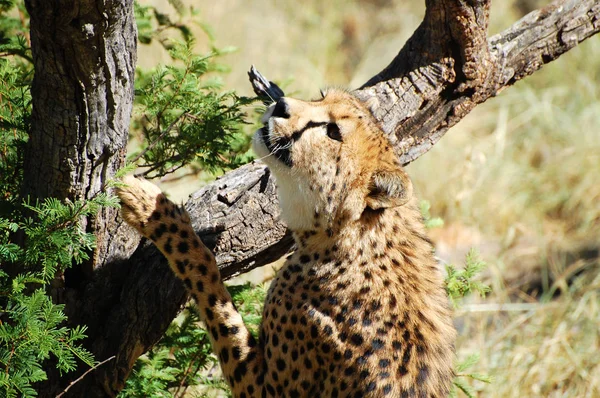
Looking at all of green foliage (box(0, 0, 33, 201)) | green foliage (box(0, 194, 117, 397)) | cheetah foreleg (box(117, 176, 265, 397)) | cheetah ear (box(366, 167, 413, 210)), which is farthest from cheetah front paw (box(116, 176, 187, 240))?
cheetah ear (box(366, 167, 413, 210))

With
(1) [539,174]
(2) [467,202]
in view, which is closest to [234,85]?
(2) [467,202]

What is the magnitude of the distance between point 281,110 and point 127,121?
69 centimetres

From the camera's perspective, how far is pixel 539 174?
8703 mm

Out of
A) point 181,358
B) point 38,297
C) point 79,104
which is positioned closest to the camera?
point 38,297

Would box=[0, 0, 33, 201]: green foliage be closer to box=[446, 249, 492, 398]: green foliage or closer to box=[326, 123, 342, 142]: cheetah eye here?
box=[326, 123, 342, 142]: cheetah eye

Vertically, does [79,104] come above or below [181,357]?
above

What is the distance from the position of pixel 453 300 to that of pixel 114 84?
2396mm

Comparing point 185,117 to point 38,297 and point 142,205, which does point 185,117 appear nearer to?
point 142,205

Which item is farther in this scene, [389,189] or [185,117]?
[185,117]

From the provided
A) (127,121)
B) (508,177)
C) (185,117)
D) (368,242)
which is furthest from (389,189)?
(508,177)

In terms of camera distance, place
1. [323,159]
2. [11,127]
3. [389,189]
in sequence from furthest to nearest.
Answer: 1. [323,159]
2. [389,189]
3. [11,127]

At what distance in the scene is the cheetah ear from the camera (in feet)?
10.2

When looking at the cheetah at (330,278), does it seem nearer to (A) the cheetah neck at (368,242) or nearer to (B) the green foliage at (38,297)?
(A) the cheetah neck at (368,242)

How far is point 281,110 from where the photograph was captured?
3.23m
